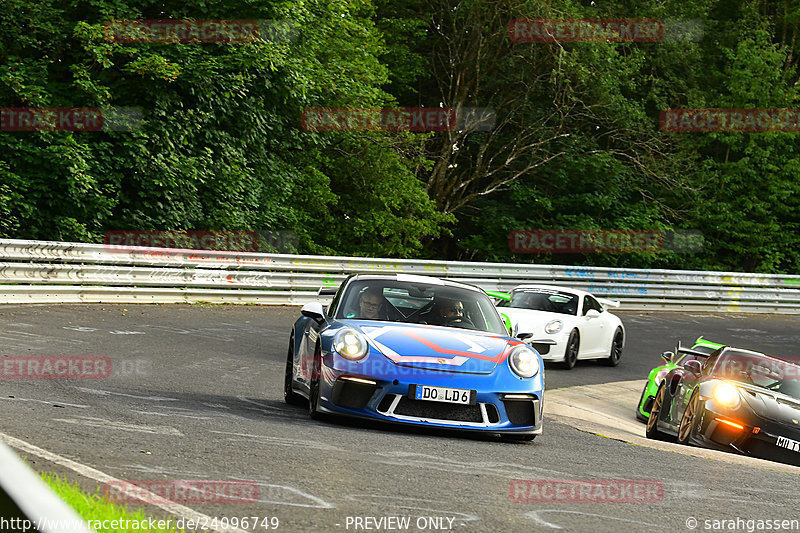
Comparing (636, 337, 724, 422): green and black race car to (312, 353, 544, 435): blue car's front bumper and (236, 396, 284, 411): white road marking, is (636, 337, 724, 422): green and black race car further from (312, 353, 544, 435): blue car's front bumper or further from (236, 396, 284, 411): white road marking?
(236, 396, 284, 411): white road marking

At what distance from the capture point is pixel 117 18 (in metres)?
23.5

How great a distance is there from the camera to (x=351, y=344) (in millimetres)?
8195

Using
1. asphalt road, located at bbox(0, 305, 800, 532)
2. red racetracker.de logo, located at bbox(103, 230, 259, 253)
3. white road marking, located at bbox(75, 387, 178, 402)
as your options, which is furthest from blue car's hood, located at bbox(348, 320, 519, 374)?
red racetracker.de logo, located at bbox(103, 230, 259, 253)

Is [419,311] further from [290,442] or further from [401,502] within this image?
[401,502]

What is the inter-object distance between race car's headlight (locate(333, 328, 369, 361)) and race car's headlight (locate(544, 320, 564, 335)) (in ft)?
29.8

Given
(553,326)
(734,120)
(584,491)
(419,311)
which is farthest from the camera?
(734,120)

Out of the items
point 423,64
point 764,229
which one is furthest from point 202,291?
point 764,229

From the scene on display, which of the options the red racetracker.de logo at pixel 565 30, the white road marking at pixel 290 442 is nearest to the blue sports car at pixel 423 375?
the white road marking at pixel 290 442

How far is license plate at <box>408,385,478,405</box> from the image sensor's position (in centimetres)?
796

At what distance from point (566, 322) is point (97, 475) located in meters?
12.9

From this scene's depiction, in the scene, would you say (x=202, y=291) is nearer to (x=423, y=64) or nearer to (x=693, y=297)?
(x=693, y=297)

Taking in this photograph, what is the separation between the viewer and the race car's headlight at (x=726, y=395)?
32.9ft

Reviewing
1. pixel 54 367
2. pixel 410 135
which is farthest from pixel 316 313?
pixel 410 135

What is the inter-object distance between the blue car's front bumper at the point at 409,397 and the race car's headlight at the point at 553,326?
8.89 metres
